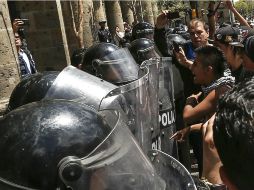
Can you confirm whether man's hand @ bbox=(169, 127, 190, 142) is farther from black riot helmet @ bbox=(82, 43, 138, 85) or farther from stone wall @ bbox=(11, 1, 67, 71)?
stone wall @ bbox=(11, 1, 67, 71)

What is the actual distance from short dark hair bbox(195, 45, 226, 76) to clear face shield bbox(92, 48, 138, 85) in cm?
49

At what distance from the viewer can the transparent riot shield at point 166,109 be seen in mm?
3328

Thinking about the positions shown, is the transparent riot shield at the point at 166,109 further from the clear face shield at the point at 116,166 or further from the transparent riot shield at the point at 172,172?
the clear face shield at the point at 116,166

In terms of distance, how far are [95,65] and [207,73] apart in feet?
2.70

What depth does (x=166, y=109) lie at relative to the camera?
3516mm

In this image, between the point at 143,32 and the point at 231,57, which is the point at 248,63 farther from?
the point at 143,32

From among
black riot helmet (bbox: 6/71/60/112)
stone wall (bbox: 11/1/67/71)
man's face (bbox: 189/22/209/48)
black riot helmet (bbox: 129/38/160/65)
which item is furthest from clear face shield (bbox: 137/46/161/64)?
stone wall (bbox: 11/1/67/71)

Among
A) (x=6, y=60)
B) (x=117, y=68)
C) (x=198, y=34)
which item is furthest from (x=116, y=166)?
(x=6, y=60)

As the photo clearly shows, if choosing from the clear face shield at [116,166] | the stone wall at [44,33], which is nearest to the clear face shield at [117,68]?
the clear face shield at [116,166]

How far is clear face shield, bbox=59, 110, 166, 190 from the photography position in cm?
161

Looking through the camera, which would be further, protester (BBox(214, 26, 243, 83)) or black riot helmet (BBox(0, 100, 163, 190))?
protester (BBox(214, 26, 243, 83))

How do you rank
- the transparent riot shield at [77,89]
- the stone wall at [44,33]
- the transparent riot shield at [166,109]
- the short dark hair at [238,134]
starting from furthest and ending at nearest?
the stone wall at [44,33], the transparent riot shield at [166,109], the transparent riot shield at [77,89], the short dark hair at [238,134]

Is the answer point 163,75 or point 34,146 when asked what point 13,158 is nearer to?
point 34,146

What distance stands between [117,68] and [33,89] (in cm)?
94
